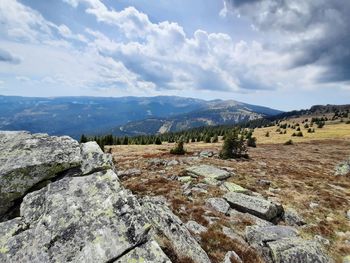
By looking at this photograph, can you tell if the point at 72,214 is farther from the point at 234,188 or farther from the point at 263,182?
the point at 263,182

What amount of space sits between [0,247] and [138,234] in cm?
490

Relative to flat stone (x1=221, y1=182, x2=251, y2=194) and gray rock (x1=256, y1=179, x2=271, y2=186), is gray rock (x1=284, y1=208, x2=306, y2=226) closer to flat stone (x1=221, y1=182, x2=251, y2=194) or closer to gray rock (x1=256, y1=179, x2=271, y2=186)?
flat stone (x1=221, y1=182, x2=251, y2=194)

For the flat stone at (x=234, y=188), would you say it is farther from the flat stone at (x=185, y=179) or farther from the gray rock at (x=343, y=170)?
the gray rock at (x=343, y=170)

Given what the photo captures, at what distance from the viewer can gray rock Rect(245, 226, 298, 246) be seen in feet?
53.0

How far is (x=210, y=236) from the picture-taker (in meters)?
15.9

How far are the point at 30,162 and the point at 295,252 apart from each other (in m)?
14.1

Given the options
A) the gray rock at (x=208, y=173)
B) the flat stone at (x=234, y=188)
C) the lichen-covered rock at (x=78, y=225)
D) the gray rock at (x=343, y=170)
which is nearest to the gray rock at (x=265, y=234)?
the flat stone at (x=234, y=188)

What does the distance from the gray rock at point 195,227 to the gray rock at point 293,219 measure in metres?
8.18

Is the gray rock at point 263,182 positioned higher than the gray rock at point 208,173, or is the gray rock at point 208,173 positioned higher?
the gray rock at point 208,173

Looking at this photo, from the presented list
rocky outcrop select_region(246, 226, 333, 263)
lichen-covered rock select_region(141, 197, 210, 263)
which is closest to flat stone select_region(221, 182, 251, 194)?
rocky outcrop select_region(246, 226, 333, 263)

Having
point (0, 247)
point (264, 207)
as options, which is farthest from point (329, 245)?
point (0, 247)

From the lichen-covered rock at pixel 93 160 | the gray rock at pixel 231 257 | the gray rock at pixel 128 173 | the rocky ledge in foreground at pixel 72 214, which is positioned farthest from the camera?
the gray rock at pixel 128 173

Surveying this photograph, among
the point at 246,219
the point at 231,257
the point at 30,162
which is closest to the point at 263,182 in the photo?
the point at 246,219

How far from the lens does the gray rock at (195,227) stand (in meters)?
16.4
